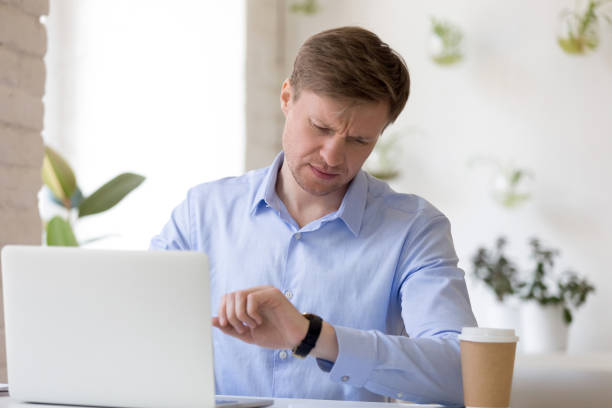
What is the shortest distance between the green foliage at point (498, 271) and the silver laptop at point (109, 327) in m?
2.20

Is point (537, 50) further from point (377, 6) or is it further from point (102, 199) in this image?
point (102, 199)

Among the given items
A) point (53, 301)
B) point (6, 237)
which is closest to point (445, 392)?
point (53, 301)

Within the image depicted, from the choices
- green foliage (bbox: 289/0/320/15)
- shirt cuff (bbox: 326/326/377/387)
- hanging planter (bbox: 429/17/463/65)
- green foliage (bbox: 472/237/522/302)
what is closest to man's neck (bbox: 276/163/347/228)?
shirt cuff (bbox: 326/326/377/387)

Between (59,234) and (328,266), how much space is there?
80 centimetres

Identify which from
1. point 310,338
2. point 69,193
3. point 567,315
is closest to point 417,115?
point 567,315

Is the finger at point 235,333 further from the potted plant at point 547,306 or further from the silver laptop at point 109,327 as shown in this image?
the potted plant at point 547,306

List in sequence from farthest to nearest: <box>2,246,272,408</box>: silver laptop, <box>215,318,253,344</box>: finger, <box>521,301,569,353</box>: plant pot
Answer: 1. <box>521,301,569,353</box>: plant pot
2. <box>215,318,253,344</box>: finger
3. <box>2,246,272,408</box>: silver laptop

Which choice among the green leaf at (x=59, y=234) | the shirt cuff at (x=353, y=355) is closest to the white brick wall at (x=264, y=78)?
the green leaf at (x=59, y=234)

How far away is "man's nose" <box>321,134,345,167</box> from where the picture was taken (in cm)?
145

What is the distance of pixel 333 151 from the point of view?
1.46m

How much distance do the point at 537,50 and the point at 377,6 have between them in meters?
0.77

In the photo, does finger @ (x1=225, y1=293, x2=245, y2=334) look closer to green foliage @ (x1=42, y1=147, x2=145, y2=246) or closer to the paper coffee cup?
Answer: the paper coffee cup

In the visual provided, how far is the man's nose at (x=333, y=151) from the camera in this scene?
1.45m

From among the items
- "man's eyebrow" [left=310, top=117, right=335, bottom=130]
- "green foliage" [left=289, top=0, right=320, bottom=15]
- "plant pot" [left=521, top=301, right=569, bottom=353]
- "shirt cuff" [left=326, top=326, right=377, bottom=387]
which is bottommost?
"plant pot" [left=521, top=301, right=569, bottom=353]
